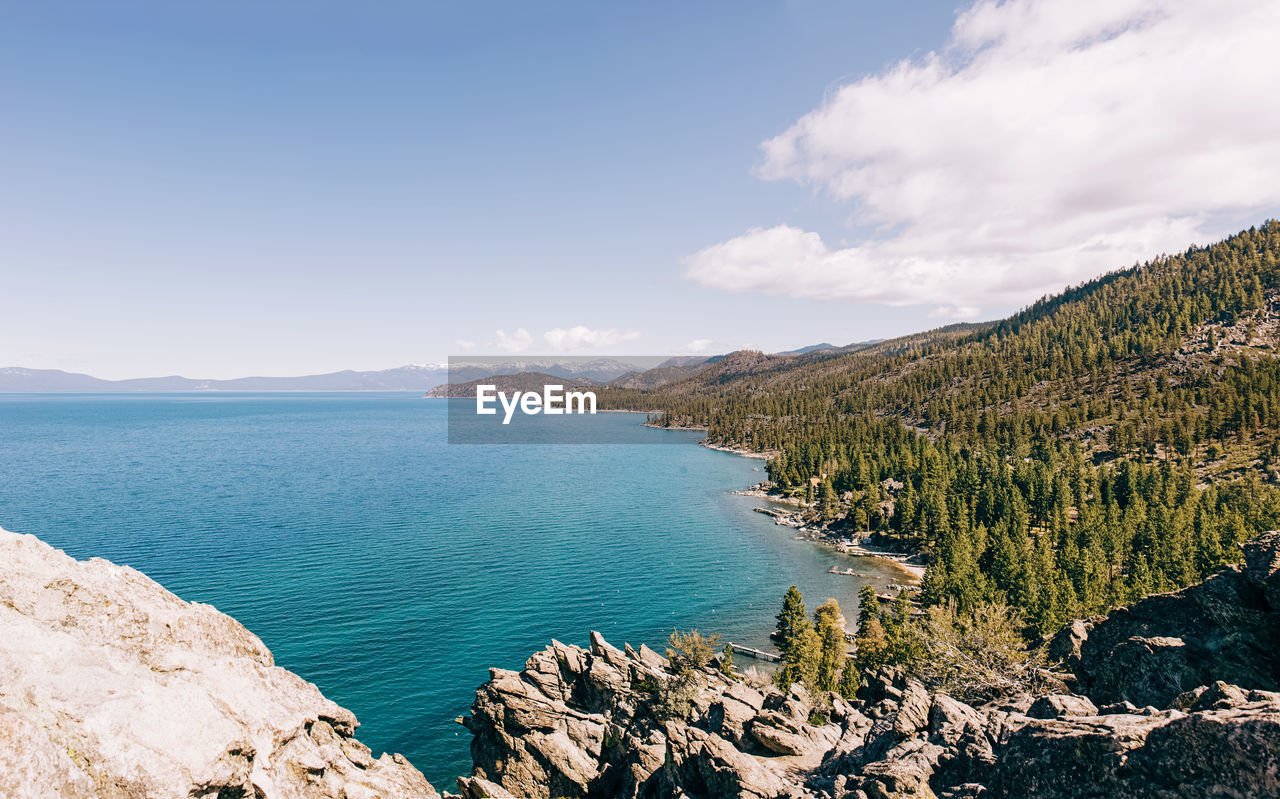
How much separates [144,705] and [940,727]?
101 ft

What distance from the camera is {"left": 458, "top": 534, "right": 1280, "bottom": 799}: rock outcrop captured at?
15.1 meters

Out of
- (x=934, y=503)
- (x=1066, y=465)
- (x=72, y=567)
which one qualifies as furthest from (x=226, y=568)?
(x=1066, y=465)

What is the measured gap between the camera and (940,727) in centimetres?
2597

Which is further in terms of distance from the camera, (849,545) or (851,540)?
(851,540)

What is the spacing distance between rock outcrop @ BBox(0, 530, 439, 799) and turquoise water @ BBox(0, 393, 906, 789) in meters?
32.5

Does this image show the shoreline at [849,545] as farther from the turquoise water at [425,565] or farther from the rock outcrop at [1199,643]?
the rock outcrop at [1199,643]

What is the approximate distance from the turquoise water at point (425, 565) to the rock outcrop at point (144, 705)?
32.5 metres

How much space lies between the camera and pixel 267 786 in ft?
60.0

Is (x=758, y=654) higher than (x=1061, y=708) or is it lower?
lower

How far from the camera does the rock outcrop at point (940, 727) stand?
Result: 15.1 meters

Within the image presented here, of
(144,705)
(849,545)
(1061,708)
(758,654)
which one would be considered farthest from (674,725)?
(849,545)

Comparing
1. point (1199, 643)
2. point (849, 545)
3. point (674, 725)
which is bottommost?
point (849, 545)

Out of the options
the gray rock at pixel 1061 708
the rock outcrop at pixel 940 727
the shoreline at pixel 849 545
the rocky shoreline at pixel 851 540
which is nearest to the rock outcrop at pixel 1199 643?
the rock outcrop at pixel 940 727

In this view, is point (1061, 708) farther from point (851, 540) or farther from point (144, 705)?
point (851, 540)
